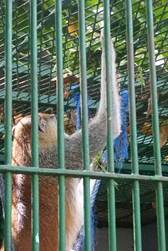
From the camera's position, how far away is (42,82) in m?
4.85

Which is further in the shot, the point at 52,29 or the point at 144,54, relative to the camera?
the point at 144,54

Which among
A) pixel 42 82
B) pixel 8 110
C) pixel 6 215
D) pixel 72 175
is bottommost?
pixel 6 215

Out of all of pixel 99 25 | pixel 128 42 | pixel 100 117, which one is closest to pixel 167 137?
pixel 100 117

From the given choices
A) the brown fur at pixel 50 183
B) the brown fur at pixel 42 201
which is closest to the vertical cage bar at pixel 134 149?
the brown fur at pixel 50 183

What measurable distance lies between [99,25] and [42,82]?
85 centimetres

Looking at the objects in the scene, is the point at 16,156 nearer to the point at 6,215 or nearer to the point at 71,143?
the point at 71,143

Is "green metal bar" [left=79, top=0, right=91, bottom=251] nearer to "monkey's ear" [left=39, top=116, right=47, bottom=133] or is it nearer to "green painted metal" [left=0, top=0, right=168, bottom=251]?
"green painted metal" [left=0, top=0, right=168, bottom=251]

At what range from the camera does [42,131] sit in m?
4.95

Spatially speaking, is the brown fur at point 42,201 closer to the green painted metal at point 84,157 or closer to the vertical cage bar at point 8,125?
the green painted metal at point 84,157

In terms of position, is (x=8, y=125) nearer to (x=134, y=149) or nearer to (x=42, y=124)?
(x=134, y=149)

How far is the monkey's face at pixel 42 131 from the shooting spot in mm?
4938

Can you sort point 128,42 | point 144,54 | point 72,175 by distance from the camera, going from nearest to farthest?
point 72,175
point 128,42
point 144,54

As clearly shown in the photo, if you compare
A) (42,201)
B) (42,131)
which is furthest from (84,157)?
(42,131)

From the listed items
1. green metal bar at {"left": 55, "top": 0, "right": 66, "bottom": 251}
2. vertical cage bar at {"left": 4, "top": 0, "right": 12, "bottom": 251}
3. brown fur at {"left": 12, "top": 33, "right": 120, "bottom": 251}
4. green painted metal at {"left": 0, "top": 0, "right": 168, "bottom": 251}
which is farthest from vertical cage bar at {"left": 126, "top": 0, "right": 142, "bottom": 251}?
brown fur at {"left": 12, "top": 33, "right": 120, "bottom": 251}
